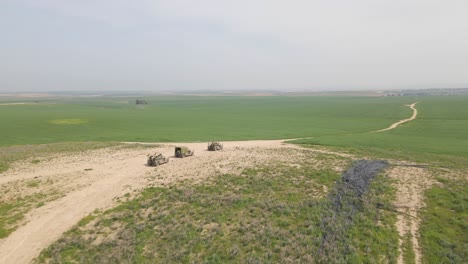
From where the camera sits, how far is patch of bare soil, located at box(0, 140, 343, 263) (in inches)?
762

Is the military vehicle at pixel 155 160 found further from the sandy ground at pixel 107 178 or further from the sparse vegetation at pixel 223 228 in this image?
Answer: the sparse vegetation at pixel 223 228

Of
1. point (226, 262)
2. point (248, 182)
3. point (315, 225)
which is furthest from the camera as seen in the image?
point (248, 182)

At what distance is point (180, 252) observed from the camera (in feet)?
56.0

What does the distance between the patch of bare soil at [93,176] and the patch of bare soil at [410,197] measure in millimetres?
6105

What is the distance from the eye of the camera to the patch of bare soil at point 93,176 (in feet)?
63.5

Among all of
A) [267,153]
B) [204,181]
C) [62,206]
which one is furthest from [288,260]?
[267,153]

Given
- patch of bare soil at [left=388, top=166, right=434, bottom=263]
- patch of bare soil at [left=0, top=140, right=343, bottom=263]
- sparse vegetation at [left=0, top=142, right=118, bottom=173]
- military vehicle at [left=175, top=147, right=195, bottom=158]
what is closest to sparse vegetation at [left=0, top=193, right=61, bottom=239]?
patch of bare soil at [left=0, top=140, right=343, bottom=263]

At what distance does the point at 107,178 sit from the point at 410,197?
88.2 ft

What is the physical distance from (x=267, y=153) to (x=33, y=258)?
26636 millimetres

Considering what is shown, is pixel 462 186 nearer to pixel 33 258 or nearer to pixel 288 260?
pixel 288 260

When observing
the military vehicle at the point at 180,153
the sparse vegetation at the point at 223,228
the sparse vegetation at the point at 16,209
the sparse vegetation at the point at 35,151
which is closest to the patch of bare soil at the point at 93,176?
the sparse vegetation at the point at 16,209

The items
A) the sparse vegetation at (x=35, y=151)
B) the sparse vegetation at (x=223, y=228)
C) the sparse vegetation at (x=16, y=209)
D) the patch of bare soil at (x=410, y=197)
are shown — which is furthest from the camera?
the sparse vegetation at (x=35, y=151)

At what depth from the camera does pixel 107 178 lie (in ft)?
93.7

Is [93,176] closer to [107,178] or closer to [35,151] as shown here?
[107,178]
